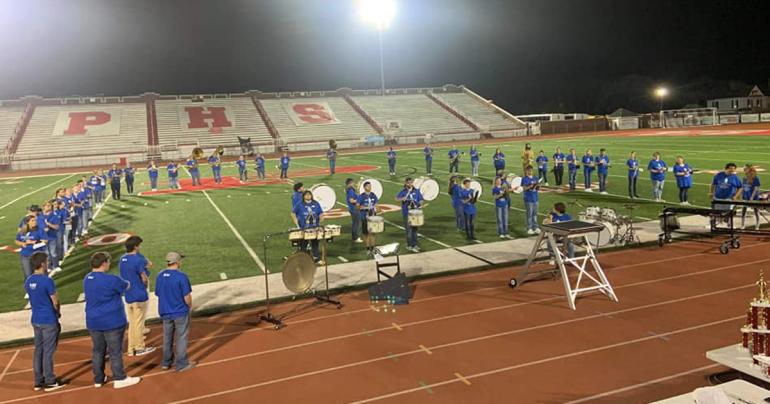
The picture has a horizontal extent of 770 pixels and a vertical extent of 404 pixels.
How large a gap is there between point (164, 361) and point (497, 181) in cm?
1009

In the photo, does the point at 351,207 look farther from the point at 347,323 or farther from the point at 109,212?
the point at 109,212

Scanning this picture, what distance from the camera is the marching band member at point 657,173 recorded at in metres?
19.2

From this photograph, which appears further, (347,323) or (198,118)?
(198,118)

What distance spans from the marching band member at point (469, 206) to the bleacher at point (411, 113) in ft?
166

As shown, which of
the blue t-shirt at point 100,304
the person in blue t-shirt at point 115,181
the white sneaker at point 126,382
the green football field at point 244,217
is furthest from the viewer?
the person in blue t-shirt at point 115,181

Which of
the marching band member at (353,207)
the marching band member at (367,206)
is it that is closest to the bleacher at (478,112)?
the marching band member at (353,207)

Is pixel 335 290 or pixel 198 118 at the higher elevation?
pixel 198 118

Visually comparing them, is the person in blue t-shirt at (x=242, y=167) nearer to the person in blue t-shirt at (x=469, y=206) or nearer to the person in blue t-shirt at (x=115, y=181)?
the person in blue t-shirt at (x=115, y=181)

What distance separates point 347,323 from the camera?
9258mm

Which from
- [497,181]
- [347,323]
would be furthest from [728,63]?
[347,323]

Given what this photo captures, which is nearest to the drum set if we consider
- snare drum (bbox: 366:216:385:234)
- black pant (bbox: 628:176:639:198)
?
snare drum (bbox: 366:216:385:234)

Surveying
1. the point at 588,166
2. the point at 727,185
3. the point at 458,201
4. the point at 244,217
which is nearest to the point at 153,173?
the point at 244,217

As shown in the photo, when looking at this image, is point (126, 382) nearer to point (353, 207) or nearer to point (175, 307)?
point (175, 307)

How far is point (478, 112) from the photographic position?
7531 centimetres
